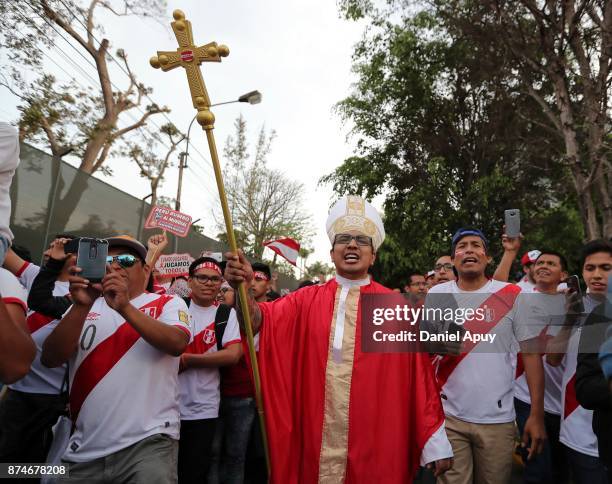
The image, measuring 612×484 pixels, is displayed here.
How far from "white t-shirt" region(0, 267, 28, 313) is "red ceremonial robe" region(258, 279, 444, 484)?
1.41m

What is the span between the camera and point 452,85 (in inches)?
717

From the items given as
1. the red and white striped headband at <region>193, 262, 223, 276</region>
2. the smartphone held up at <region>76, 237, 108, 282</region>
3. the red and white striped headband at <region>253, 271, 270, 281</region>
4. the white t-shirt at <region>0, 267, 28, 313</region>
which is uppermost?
the red and white striped headband at <region>253, 271, 270, 281</region>

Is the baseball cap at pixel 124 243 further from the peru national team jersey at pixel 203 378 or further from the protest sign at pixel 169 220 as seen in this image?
the protest sign at pixel 169 220

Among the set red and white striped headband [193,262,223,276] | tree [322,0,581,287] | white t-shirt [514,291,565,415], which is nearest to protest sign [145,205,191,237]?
red and white striped headband [193,262,223,276]

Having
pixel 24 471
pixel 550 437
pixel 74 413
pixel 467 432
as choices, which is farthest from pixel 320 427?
pixel 550 437

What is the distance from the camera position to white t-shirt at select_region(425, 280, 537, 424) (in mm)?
3070

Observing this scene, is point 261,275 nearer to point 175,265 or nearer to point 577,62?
point 175,265

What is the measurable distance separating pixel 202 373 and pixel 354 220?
1738 millimetres

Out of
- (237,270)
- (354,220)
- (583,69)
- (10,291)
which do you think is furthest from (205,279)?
(583,69)

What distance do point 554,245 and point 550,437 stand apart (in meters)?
15.8

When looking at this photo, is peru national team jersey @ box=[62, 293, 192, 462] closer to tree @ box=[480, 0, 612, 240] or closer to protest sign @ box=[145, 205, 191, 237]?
protest sign @ box=[145, 205, 191, 237]

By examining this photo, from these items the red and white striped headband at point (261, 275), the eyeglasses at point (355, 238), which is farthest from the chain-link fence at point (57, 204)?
the eyeglasses at point (355, 238)

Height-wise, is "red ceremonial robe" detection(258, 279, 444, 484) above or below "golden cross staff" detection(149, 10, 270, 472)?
below

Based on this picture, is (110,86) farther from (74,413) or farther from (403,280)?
(74,413)
